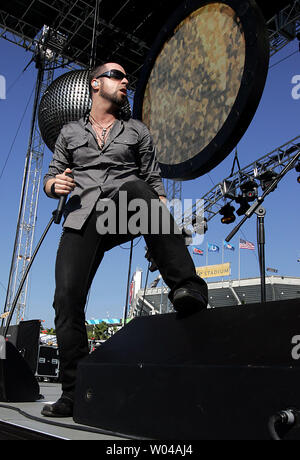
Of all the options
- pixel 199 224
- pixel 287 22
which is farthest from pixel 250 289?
pixel 287 22

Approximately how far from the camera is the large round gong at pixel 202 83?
166cm

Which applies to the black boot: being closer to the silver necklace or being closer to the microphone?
the microphone

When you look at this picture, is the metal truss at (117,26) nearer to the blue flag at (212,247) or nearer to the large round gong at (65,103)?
the large round gong at (65,103)

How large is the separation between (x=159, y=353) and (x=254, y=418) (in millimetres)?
329

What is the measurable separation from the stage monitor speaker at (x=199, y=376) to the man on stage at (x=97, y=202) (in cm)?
15

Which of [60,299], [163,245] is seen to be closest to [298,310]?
[163,245]

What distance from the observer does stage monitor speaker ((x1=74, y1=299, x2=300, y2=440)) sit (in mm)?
723

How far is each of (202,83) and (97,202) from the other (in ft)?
3.14

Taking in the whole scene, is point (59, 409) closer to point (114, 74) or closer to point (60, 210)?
point (60, 210)

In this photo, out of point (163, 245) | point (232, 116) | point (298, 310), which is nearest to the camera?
point (298, 310)

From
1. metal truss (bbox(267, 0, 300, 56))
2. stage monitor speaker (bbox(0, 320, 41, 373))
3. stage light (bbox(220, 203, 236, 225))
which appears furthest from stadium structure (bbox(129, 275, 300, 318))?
metal truss (bbox(267, 0, 300, 56))

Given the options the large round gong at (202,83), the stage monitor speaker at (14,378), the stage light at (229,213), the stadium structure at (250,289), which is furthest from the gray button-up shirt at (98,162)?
the stadium structure at (250,289)
